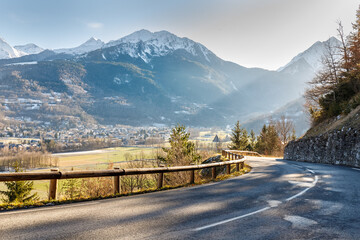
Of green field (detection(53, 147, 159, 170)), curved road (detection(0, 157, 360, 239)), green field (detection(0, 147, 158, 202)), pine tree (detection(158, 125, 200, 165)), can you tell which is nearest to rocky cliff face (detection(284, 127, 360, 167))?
pine tree (detection(158, 125, 200, 165))

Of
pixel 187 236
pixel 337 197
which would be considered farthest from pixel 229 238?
pixel 337 197

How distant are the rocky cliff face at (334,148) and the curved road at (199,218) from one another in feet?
45.7

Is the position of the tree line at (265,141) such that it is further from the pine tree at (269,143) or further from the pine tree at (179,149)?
the pine tree at (179,149)

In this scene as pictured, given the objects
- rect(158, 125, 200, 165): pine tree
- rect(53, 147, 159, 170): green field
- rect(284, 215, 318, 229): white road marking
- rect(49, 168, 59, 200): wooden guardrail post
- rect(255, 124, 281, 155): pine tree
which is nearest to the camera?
rect(284, 215, 318, 229): white road marking

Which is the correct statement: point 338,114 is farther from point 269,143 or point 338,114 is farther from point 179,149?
point 269,143

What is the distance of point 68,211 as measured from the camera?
20.6 feet

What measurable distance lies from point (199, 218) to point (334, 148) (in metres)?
22.2

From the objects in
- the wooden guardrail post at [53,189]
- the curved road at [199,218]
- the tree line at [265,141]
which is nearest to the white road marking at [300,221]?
the curved road at [199,218]

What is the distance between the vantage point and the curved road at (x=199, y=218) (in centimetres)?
454

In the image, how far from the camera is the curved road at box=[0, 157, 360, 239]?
4539 millimetres

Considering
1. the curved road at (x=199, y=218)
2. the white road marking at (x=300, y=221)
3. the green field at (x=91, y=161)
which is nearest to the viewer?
the curved road at (x=199, y=218)

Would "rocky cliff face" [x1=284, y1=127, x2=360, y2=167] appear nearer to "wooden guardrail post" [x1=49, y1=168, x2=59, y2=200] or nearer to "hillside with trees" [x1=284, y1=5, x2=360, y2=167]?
"hillside with trees" [x1=284, y1=5, x2=360, y2=167]

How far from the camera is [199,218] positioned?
5555 millimetres

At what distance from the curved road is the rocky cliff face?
13.9 meters
